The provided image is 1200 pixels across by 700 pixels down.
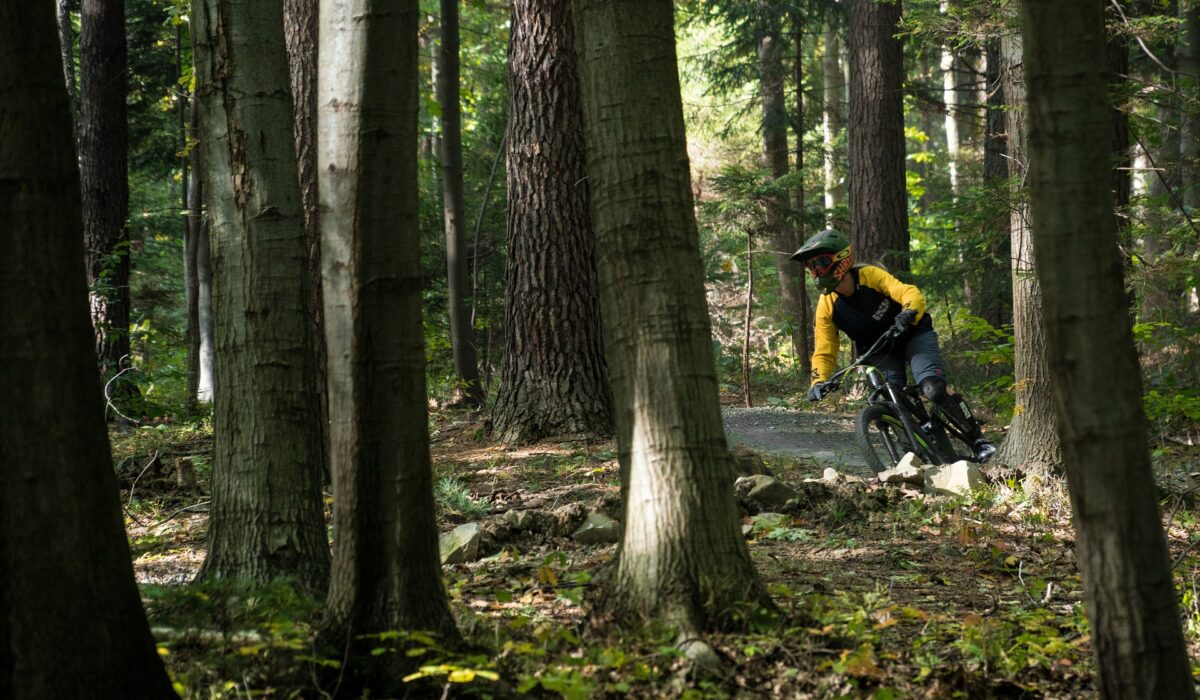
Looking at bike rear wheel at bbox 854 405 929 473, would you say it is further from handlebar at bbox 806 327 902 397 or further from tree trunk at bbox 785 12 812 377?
tree trunk at bbox 785 12 812 377

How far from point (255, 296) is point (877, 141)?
12.6m

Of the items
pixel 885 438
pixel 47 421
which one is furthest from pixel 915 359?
pixel 47 421

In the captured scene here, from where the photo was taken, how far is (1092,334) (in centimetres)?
274

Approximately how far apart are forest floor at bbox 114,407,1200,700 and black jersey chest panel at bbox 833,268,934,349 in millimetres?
1348

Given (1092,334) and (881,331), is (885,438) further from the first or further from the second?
(1092,334)

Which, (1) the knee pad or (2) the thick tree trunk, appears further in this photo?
(1) the knee pad

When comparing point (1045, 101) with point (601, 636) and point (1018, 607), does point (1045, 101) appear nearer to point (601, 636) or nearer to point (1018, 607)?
point (601, 636)

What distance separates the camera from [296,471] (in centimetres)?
435

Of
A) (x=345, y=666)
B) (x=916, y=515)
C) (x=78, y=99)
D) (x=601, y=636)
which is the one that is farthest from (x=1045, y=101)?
(x=78, y=99)

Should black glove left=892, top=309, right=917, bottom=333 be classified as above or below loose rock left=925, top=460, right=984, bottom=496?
above

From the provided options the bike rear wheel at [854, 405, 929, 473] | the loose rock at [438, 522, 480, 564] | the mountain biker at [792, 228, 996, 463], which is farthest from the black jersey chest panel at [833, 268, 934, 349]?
the loose rock at [438, 522, 480, 564]

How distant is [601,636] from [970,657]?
1.44 meters

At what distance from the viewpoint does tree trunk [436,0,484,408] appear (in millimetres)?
12312

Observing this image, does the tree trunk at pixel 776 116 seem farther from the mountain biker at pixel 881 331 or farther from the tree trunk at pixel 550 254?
the mountain biker at pixel 881 331
